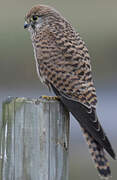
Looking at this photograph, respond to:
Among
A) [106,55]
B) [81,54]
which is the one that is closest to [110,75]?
[106,55]

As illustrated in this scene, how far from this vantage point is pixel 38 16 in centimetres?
652

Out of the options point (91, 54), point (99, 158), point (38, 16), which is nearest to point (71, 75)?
point (99, 158)

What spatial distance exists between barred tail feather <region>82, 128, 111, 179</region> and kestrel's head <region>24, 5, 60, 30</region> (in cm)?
165

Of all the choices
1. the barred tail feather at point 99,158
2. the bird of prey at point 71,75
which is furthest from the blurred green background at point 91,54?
the barred tail feather at point 99,158

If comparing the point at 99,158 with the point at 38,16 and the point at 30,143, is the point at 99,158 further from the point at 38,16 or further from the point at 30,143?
the point at 38,16

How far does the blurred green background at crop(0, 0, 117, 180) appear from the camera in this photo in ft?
30.0

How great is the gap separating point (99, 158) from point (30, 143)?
0.63 metres

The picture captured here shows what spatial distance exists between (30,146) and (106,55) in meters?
8.30

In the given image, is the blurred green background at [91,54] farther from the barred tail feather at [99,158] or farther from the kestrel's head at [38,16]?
the barred tail feather at [99,158]

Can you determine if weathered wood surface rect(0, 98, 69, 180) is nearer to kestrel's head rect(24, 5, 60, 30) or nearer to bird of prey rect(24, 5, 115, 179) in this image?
bird of prey rect(24, 5, 115, 179)

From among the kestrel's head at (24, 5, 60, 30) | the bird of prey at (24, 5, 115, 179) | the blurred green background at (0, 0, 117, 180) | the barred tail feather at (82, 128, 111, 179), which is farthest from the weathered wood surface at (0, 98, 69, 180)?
the blurred green background at (0, 0, 117, 180)

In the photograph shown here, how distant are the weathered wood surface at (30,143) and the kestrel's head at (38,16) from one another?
1872 mm

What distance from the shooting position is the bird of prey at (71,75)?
5109mm

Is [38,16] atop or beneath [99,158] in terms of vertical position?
atop
